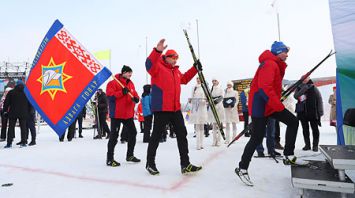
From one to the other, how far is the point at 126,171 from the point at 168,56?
6.10ft

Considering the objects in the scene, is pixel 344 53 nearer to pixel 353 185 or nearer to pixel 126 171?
pixel 353 185

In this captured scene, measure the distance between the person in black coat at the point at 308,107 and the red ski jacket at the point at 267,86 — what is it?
267 centimetres

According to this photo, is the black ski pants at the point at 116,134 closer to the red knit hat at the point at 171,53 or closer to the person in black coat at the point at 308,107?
the red knit hat at the point at 171,53

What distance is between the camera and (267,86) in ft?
9.62

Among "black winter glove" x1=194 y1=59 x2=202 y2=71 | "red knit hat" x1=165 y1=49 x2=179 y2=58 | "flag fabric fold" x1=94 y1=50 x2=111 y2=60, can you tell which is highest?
"flag fabric fold" x1=94 y1=50 x2=111 y2=60

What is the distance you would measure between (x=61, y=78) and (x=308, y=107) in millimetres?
5297

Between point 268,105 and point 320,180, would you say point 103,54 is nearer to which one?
point 268,105

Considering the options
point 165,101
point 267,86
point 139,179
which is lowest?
point 139,179

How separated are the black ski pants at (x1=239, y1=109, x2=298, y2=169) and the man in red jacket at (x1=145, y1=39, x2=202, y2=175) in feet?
2.77

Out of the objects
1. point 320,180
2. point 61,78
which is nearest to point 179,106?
point 320,180

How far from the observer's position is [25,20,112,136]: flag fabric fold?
4.99 metres

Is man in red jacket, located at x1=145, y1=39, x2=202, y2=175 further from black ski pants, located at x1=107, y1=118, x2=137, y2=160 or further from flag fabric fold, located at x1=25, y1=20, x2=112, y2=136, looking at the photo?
flag fabric fold, located at x1=25, y1=20, x2=112, y2=136

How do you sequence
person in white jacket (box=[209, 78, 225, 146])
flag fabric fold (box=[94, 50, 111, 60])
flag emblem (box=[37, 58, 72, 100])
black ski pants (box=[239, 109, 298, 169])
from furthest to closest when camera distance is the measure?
flag fabric fold (box=[94, 50, 111, 60]) → person in white jacket (box=[209, 78, 225, 146]) → flag emblem (box=[37, 58, 72, 100]) → black ski pants (box=[239, 109, 298, 169])

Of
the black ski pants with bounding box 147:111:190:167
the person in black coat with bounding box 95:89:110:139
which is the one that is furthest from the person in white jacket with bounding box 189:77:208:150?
the person in black coat with bounding box 95:89:110:139
